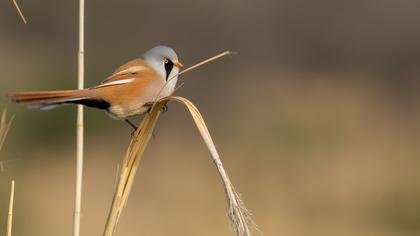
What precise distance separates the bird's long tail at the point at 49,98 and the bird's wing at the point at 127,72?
0.12 metres

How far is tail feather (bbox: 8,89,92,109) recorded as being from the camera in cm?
207

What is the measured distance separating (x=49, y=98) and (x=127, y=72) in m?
0.44

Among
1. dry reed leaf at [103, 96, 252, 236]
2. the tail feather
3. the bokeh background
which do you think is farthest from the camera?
the bokeh background

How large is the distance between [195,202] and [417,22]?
13.1 feet

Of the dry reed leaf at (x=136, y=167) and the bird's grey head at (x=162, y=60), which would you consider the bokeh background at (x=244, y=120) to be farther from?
the dry reed leaf at (x=136, y=167)

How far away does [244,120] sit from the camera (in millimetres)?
8859

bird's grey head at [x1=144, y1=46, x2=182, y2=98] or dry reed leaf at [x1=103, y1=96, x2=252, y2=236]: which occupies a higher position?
bird's grey head at [x1=144, y1=46, x2=182, y2=98]

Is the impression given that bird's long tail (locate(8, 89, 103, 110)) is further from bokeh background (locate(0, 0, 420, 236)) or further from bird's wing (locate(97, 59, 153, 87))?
bokeh background (locate(0, 0, 420, 236))

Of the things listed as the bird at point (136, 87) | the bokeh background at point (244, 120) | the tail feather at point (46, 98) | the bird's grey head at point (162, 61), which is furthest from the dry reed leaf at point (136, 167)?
the bokeh background at point (244, 120)

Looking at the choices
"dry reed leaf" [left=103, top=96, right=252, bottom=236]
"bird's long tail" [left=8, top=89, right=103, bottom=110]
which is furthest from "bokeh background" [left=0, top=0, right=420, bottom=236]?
"dry reed leaf" [left=103, top=96, right=252, bottom=236]

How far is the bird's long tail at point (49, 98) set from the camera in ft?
6.79

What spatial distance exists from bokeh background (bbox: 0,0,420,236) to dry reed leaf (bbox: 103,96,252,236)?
4.44m

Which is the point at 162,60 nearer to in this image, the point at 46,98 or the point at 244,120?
the point at 46,98

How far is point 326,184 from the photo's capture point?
812 cm
